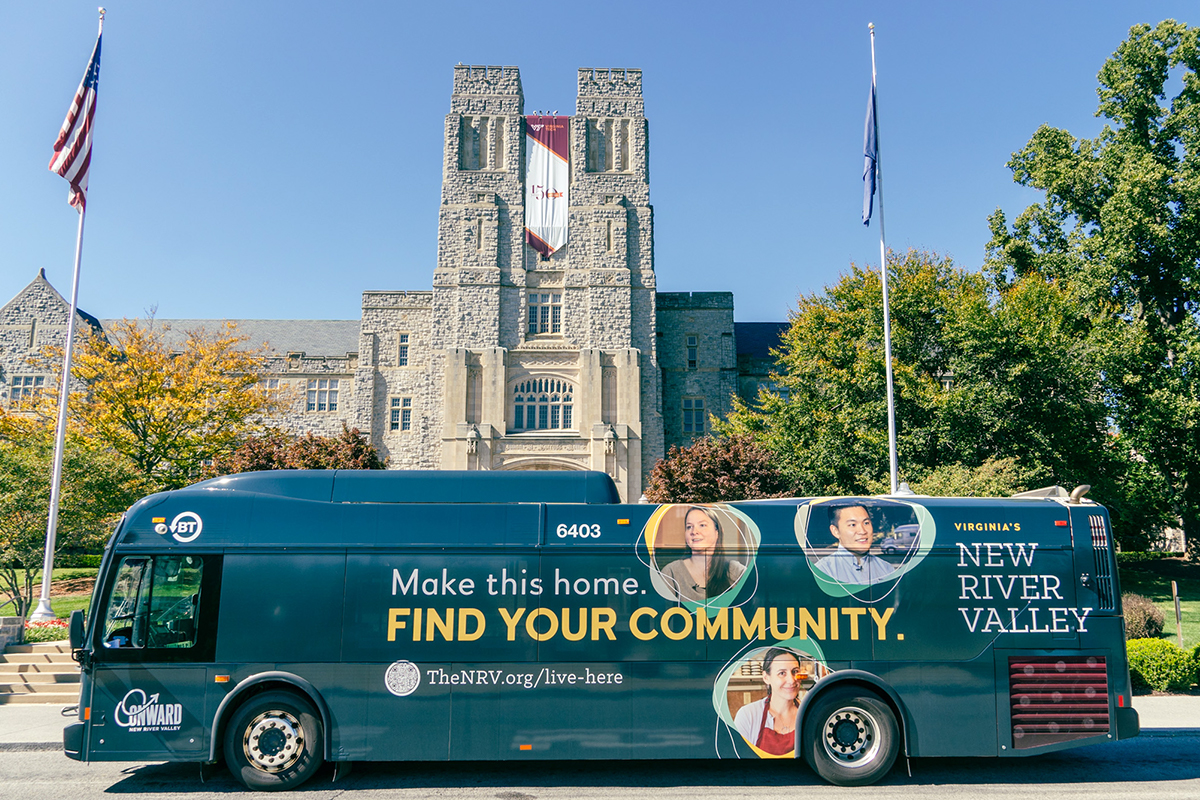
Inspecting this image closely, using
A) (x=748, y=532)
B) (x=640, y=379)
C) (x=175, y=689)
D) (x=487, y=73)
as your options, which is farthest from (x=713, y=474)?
(x=487, y=73)

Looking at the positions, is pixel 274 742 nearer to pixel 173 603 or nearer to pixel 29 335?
pixel 173 603

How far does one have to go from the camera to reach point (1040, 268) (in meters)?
29.5

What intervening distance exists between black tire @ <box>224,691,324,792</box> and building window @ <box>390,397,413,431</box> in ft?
119

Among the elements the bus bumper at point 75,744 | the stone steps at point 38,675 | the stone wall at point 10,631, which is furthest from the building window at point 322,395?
the bus bumper at point 75,744

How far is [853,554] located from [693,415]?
36659 millimetres

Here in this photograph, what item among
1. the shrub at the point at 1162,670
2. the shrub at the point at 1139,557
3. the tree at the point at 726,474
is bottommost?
the shrub at the point at 1162,670

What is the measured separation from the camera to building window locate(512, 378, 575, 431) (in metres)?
41.2

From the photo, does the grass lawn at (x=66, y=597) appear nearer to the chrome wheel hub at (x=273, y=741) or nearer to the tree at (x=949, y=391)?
the chrome wheel hub at (x=273, y=741)

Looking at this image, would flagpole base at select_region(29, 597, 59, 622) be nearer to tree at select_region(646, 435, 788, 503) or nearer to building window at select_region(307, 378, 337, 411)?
tree at select_region(646, 435, 788, 503)

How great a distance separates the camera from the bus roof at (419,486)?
348 inches

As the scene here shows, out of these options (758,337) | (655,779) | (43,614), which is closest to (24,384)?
(43,614)

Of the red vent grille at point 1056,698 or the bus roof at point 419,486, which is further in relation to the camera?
the bus roof at point 419,486

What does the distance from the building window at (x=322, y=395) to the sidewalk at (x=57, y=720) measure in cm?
3407

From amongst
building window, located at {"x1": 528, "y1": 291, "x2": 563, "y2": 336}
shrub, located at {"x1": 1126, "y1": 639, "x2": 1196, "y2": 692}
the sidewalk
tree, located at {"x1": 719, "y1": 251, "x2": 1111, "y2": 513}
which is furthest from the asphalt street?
building window, located at {"x1": 528, "y1": 291, "x2": 563, "y2": 336}
